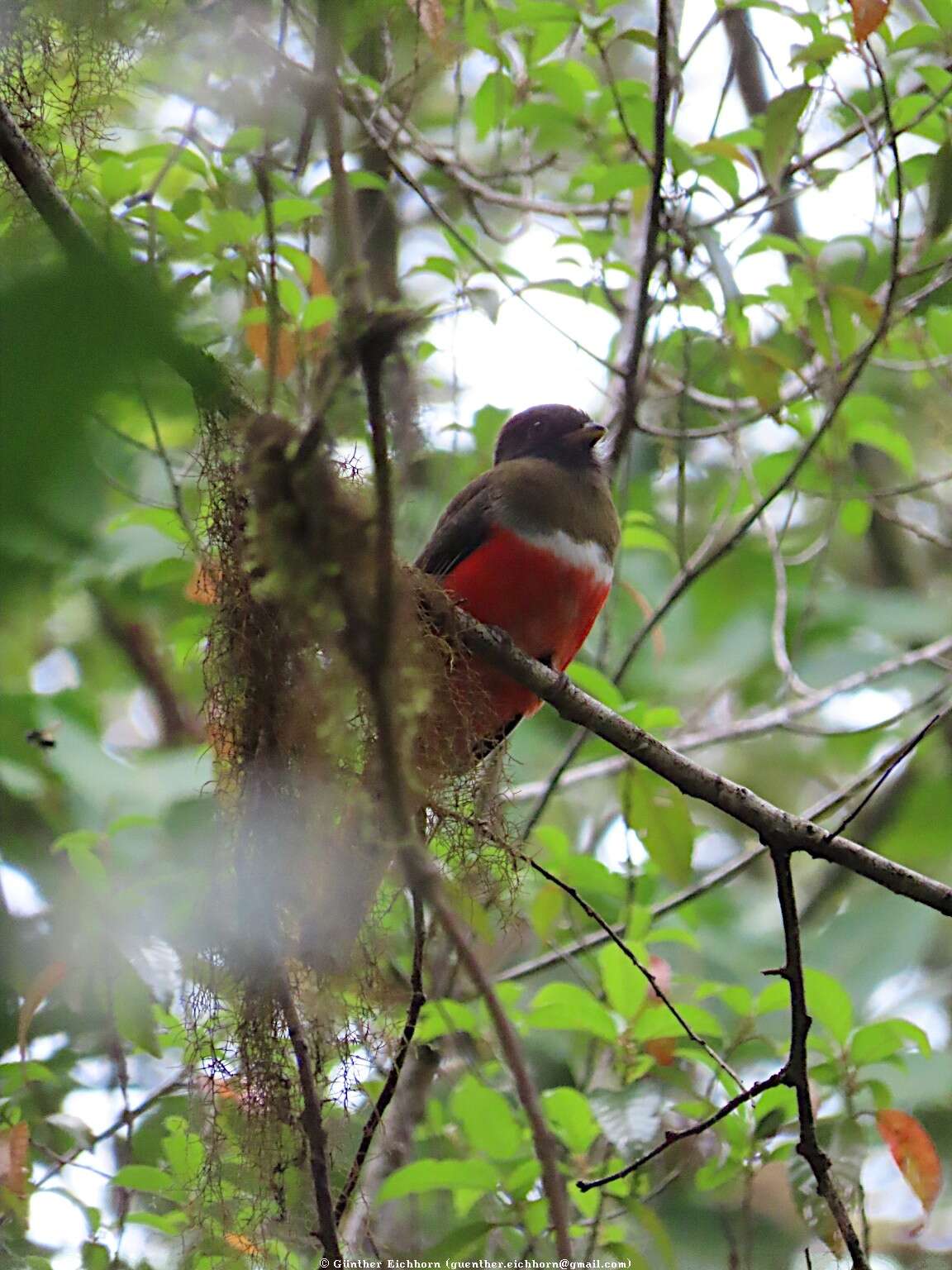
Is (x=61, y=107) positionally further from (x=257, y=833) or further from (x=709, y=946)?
(x=709, y=946)

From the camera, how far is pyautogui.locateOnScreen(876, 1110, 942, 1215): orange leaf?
3143mm

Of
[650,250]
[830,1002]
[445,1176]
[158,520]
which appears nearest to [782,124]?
[650,250]

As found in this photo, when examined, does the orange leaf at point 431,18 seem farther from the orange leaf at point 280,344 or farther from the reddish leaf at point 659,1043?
the reddish leaf at point 659,1043

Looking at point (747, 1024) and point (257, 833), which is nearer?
point (257, 833)

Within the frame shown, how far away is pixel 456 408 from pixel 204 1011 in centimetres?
239

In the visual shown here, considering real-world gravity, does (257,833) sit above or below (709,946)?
below

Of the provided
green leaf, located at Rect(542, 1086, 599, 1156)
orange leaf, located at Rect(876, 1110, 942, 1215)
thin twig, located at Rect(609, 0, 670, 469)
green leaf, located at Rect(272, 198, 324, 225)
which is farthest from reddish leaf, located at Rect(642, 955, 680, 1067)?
green leaf, located at Rect(272, 198, 324, 225)

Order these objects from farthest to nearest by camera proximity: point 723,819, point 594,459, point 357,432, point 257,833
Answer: point 723,819 → point 594,459 → point 357,432 → point 257,833

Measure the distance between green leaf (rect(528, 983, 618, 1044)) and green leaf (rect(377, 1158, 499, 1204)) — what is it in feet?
1.16

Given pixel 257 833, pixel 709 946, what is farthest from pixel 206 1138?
pixel 709 946

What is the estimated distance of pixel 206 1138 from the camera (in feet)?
8.80

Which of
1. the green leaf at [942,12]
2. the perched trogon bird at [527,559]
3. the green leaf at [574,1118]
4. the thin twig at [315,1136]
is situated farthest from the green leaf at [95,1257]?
the green leaf at [942,12]

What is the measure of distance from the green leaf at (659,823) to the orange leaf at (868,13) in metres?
1.80

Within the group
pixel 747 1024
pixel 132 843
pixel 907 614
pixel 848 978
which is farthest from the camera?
pixel 907 614
